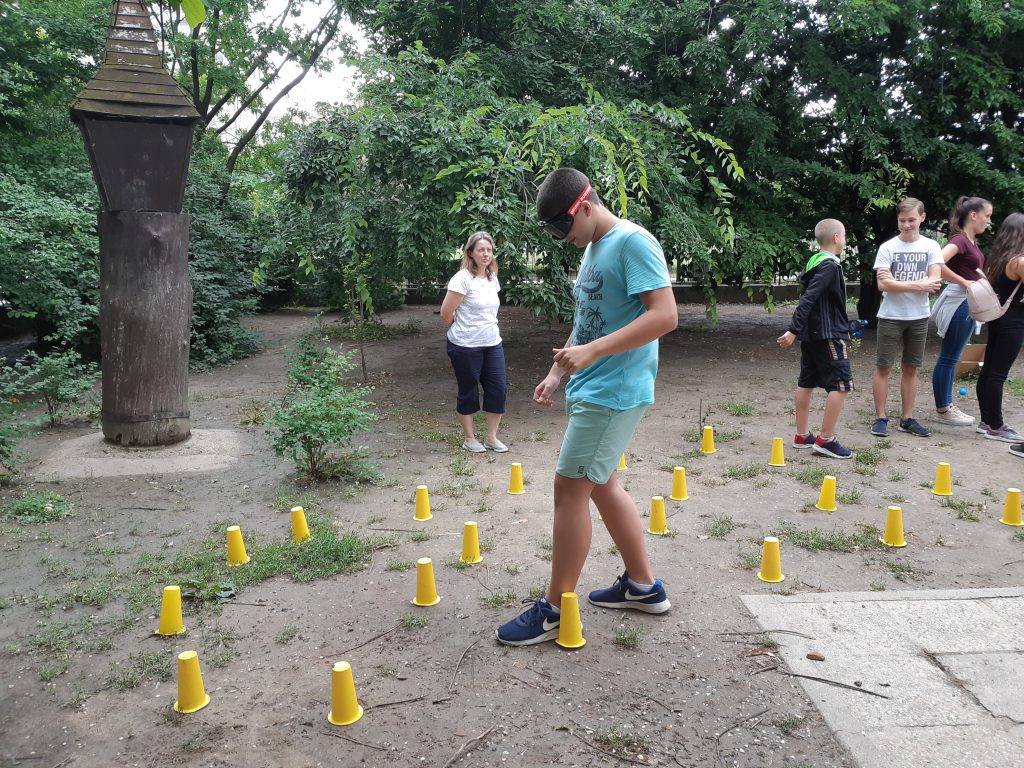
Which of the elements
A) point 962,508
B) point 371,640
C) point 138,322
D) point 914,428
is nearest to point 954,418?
point 914,428

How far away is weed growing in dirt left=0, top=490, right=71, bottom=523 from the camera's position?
5.38m

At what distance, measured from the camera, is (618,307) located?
329 centimetres

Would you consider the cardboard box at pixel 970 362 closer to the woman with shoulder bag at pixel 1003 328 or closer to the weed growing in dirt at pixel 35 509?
the woman with shoulder bag at pixel 1003 328

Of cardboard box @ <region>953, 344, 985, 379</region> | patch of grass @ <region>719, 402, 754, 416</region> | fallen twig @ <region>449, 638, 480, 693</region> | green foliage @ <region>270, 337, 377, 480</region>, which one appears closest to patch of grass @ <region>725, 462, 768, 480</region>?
patch of grass @ <region>719, 402, 754, 416</region>

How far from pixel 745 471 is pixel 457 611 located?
3.23 meters

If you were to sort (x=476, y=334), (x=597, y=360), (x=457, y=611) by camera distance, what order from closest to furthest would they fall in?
(x=597, y=360)
(x=457, y=611)
(x=476, y=334)

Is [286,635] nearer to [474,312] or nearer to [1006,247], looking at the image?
[474,312]

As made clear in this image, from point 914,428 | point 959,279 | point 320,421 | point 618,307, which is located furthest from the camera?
point 914,428

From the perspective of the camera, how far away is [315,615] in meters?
3.88

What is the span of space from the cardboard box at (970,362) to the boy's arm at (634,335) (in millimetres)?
8242

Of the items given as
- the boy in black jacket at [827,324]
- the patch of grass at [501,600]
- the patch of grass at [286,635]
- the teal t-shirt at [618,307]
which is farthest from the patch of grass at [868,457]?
the patch of grass at [286,635]

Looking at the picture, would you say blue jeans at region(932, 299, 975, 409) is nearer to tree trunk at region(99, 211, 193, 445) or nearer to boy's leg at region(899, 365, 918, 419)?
boy's leg at region(899, 365, 918, 419)

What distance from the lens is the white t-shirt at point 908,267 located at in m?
6.93

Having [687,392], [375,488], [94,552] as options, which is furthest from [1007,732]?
[687,392]
